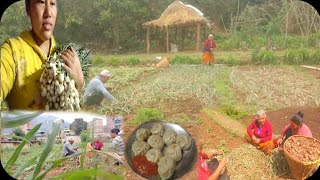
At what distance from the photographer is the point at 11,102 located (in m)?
3.39

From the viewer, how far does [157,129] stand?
3.50 m

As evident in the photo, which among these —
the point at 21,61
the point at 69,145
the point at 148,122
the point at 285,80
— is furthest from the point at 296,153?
the point at 21,61

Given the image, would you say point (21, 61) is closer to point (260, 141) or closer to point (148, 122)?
point (148, 122)

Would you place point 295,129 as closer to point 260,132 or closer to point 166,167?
point 260,132

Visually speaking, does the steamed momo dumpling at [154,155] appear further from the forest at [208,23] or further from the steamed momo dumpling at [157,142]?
the forest at [208,23]

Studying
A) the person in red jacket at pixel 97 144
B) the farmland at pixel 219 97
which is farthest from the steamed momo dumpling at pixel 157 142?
the person in red jacket at pixel 97 144

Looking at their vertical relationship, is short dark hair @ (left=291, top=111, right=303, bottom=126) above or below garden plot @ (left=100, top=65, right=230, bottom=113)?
below

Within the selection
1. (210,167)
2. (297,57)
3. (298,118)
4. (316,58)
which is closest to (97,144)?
(210,167)

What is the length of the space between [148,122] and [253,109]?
0.71m

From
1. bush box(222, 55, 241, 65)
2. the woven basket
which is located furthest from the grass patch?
the woven basket

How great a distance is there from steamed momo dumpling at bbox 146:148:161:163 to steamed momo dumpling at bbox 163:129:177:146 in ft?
0.26

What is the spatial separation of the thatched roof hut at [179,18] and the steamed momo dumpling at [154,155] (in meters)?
0.72

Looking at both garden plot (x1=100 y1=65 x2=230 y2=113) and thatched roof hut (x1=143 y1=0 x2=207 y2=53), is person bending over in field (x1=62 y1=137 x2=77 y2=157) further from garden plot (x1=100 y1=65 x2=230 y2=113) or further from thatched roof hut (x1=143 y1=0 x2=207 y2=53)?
thatched roof hut (x1=143 y1=0 x2=207 y2=53)

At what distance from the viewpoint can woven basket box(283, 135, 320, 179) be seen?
3.54 metres
